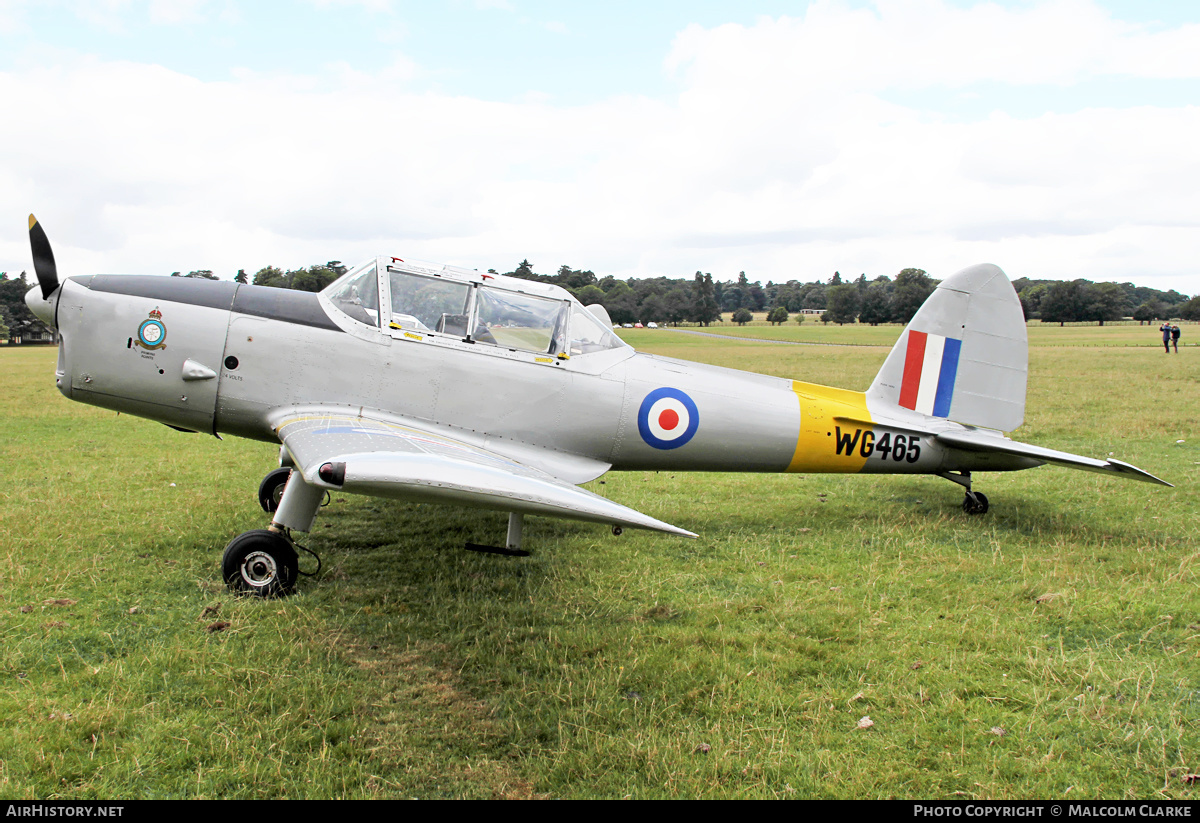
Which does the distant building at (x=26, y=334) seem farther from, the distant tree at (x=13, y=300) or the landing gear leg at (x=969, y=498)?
the landing gear leg at (x=969, y=498)

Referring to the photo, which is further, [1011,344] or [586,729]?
[1011,344]

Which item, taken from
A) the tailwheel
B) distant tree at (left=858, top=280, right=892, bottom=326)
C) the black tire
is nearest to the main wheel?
the black tire

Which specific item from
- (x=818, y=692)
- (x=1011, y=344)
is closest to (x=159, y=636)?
(x=818, y=692)

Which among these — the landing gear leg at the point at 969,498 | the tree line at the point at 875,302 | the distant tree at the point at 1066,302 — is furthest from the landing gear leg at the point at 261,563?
the distant tree at the point at 1066,302

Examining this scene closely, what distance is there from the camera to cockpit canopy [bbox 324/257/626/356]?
580 centimetres

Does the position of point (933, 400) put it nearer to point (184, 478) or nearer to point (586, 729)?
A: point (586, 729)

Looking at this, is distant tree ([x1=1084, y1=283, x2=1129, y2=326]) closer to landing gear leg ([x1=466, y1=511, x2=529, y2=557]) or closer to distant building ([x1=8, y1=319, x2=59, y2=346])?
landing gear leg ([x1=466, y1=511, x2=529, y2=557])

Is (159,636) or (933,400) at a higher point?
(933,400)

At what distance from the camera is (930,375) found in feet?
24.1

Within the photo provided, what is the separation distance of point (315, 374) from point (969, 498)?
256 inches

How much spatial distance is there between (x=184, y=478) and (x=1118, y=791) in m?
9.27

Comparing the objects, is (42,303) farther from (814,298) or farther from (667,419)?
(814,298)

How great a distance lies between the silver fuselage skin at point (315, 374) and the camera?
557cm

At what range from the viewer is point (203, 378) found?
5582 mm
